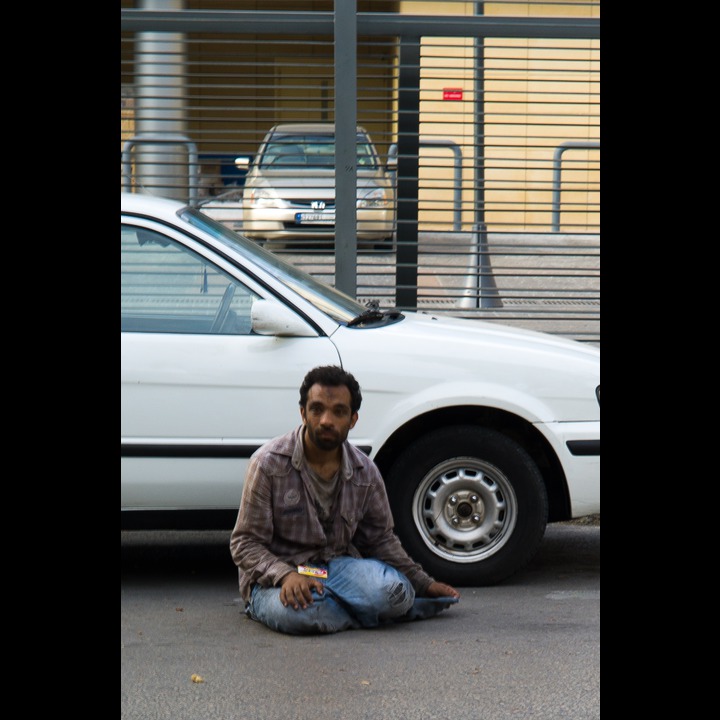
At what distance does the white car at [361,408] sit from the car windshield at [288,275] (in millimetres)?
26

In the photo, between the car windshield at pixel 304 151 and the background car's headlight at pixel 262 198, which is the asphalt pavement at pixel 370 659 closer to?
the background car's headlight at pixel 262 198

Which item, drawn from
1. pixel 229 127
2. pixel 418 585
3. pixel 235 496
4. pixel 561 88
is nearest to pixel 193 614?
pixel 235 496

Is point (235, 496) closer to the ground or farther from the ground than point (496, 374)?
closer to the ground

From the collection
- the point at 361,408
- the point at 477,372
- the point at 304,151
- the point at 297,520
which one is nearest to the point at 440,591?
the point at 297,520

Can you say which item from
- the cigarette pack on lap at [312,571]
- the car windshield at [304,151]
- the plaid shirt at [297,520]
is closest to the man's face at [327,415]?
the plaid shirt at [297,520]

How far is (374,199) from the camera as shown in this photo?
9.06m

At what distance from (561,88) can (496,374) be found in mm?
10079

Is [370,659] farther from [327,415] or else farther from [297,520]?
[327,415]

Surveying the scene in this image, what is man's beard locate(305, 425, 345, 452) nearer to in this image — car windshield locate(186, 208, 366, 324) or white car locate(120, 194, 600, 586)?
white car locate(120, 194, 600, 586)

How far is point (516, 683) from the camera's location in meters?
4.56

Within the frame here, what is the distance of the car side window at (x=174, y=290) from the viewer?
19.3 ft
